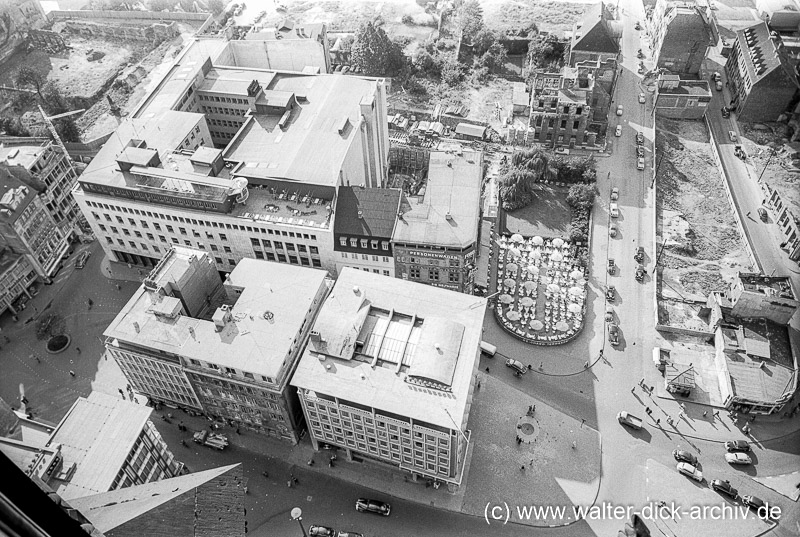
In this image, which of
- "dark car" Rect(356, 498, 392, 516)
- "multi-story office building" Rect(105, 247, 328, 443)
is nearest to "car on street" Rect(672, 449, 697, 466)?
"dark car" Rect(356, 498, 392, 516)

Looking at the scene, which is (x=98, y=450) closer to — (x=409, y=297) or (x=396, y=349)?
(x=396, y=349)

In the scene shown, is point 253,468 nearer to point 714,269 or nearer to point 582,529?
point 582,529

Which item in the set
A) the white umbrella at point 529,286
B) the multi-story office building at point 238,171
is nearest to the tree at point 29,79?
the multi-story office building at point 238,171

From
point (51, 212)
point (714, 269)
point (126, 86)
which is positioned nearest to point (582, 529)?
point (714, 269)

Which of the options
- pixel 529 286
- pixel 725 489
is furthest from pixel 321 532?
pixel 725 489

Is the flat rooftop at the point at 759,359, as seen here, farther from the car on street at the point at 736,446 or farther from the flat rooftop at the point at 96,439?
the flat rooftop at the point at 96,439
